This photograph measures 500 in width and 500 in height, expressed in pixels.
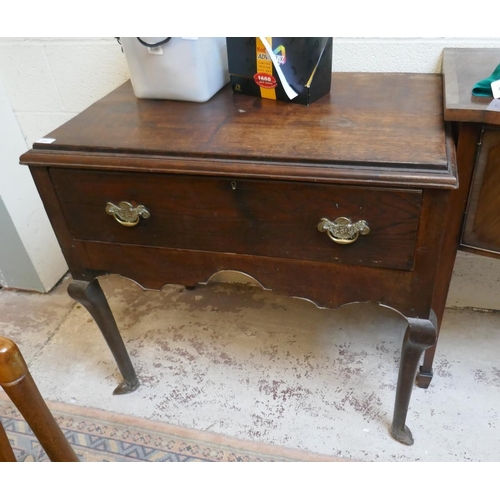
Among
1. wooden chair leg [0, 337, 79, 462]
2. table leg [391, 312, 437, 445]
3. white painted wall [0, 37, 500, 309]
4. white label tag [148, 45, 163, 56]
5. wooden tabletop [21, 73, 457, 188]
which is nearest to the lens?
wooden chair leg [0, 337, 79, 462]

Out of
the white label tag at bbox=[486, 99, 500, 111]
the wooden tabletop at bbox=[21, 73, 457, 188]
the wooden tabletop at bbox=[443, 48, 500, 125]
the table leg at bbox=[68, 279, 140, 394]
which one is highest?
the white label tag at bbox=[486, 99, 500, 111]

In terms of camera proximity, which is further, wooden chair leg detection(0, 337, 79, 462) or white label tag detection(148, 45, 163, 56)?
white label tag detection(148, 45, 163, 56)

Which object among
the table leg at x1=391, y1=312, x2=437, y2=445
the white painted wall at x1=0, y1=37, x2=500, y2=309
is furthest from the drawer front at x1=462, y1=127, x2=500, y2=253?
the white painted wall at x1=0, y1=37, x2=500, y2=309

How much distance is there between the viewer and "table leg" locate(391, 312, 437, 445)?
2.98 ft

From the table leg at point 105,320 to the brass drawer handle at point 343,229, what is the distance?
1.88ft

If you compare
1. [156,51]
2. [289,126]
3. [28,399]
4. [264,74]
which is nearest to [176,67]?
[156,51]

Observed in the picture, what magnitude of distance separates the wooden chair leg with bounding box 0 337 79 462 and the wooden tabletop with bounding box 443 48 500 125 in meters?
0.74

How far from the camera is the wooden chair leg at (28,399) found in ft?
1.66

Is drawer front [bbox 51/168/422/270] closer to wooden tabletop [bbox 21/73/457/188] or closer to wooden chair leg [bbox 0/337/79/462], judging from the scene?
wooden tabletop [bbox 21/73/457/188]

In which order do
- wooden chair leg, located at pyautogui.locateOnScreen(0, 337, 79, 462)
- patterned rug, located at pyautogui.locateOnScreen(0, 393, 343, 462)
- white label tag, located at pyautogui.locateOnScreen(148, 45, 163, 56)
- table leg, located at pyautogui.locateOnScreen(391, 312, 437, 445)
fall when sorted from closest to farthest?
wooden chair leg, located at pyautogui.locateOnScreen(0, 337, 79, 462) → table leg, located at pyautogui.locateOnScreen(391, 312, 437, 445) → white label tag, located at pyautogui.locateOnScreen(148, 45, 163, 56) → patterned rug, located at pyautogui.locateOnScreen(0, 393, 343, 462)

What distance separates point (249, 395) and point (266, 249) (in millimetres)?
549

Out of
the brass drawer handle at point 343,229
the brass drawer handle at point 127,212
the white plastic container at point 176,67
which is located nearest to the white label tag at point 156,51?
the white plastic container at point 176,67
